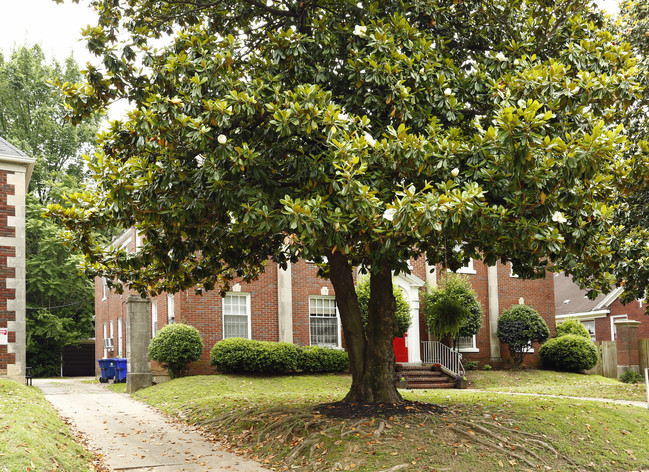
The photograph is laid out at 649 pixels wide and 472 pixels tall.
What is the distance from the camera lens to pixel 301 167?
8797mm

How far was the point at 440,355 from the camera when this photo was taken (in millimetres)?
23469

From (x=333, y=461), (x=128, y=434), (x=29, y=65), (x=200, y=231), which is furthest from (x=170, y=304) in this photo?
(x=29, y=65)

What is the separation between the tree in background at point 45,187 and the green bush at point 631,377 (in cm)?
2694

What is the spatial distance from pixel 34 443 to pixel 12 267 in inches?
425

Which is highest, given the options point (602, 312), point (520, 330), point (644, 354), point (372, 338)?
point (372, 338)

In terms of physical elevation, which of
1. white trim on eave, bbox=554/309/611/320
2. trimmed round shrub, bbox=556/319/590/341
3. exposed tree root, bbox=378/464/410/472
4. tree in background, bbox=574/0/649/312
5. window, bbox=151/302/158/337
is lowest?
exposed tree root, bbox=378/464/410/472

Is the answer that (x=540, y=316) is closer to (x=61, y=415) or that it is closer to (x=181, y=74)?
(x=61, y=415)

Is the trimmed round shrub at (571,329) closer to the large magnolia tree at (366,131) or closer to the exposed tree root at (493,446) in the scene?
the large magnolia tree at (366,131)

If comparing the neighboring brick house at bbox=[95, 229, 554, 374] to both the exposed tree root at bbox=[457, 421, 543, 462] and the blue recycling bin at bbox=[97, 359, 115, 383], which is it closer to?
the blue recycling bin at bbox=[97, 359, 115, 383]

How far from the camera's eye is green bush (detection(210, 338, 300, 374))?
19.5 m

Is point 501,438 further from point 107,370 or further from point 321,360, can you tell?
point 107,370

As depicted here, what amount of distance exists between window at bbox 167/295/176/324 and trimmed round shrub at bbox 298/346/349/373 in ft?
15.0

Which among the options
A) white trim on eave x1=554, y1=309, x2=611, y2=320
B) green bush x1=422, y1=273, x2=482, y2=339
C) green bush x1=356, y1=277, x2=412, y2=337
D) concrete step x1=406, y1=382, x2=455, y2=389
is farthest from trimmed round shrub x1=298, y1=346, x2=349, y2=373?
white trim on eave x1=554, y1=309, x2=611, y2=320

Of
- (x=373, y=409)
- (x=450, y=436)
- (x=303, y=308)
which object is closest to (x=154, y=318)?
(x=303, y=308)
